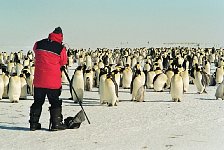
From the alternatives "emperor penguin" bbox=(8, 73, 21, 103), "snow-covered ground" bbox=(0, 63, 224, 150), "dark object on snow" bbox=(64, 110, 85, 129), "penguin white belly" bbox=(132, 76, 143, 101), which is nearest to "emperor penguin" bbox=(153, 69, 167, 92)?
"penguin white belly" bbox=(132, 76, 143, 101)

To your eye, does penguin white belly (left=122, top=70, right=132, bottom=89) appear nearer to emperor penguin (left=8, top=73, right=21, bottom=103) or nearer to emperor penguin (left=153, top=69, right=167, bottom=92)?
emperor penguin (left=153, top=69, right=167, bottom=92)

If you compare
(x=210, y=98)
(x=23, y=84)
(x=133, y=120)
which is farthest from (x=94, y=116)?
(x=210, y=98)

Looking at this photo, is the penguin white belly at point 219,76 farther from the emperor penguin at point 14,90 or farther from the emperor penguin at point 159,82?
the emperor penguin at point 14,90

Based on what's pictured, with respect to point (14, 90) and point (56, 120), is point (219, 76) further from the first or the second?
point (56, 120)

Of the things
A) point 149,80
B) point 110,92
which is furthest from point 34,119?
point 149,80

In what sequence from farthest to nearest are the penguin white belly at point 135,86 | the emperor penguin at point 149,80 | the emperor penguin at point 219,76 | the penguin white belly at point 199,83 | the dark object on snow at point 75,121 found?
the emperor penguin at point 219,76 → the emperor penguin at point 149,80 → the penguin white belly at point 199,83 → the penguin white belly at point 135,86 → the dark object on snow at point 75,121

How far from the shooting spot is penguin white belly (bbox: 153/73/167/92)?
49.6 ft

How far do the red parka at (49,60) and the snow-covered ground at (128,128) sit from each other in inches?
33.6

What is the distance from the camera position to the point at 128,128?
7.62m

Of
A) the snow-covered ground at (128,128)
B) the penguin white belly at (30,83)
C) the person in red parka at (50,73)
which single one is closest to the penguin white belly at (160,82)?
the snow-covered ground at (128,128)

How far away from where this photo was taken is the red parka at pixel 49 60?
7453 millimetres

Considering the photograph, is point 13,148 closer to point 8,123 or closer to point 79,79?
point 8,123

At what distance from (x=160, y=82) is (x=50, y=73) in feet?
26.6

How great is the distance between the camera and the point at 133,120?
8.52 metres
